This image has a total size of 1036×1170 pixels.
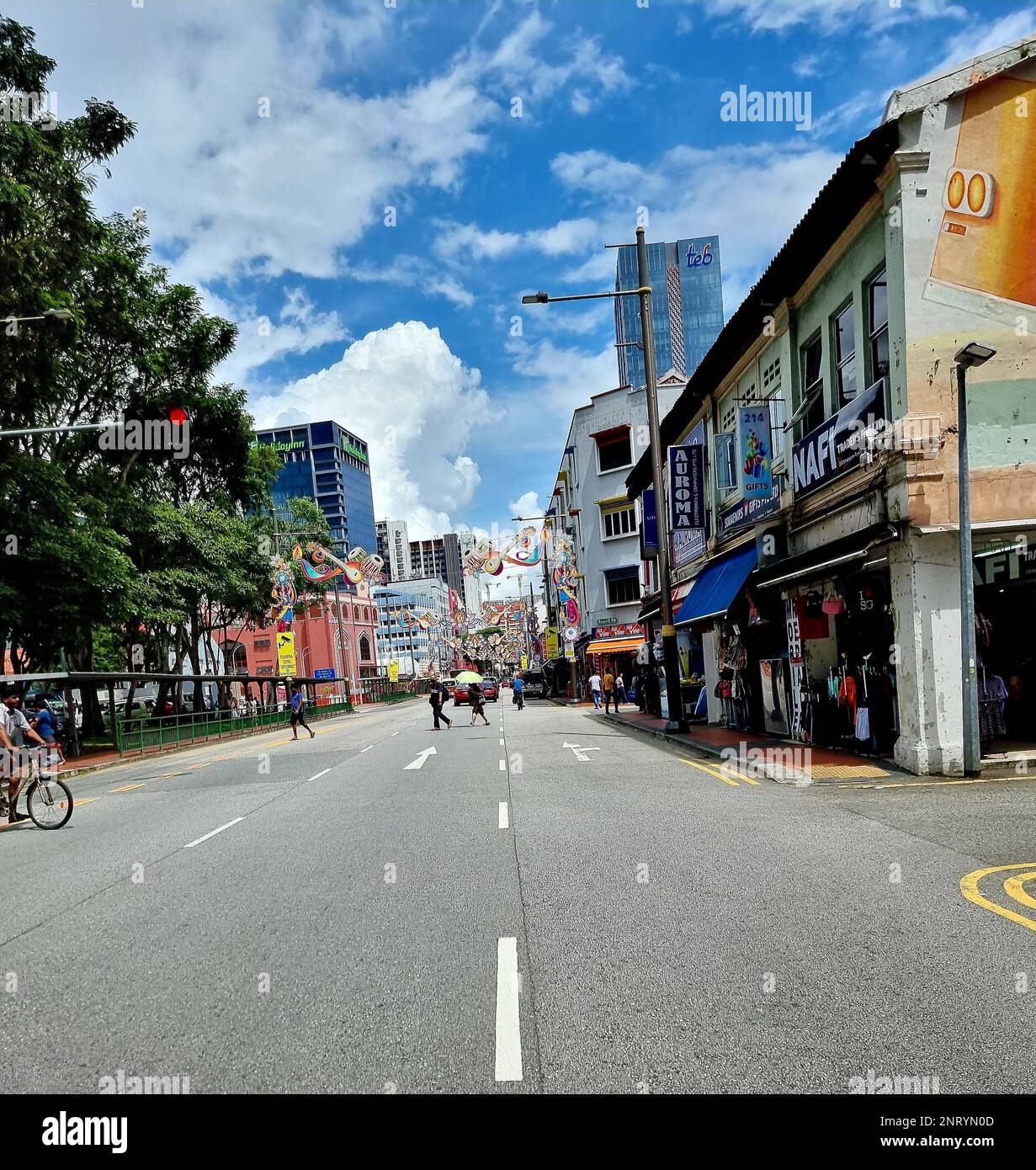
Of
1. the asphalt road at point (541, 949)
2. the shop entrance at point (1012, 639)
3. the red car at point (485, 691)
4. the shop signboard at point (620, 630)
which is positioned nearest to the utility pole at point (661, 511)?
the shop entrance at point (1012, 639)

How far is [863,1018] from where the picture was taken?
4125mm

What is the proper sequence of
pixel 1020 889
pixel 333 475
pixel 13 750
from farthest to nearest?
pixel 333 475 → pixel 13 750 → pixel 1020 889

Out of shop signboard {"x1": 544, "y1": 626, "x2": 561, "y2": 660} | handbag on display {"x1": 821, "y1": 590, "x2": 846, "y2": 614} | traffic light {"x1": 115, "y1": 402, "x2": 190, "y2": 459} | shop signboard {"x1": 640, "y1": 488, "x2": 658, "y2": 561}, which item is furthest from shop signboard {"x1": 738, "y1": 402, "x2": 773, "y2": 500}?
shop signboard {"x1": 544, "y1": 626, "x2": 561, "y2": 660}

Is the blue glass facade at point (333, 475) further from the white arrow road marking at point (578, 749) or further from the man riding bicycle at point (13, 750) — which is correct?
the man riding bicycle at point (13, 750)

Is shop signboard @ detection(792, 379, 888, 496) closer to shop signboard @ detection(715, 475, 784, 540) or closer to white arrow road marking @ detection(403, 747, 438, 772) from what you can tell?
shop signboard @ detection(715, 475, 784, 540)

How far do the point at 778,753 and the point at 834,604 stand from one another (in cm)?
284

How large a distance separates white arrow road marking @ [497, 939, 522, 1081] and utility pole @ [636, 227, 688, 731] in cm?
1510

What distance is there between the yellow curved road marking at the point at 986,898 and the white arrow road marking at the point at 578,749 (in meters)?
11.1

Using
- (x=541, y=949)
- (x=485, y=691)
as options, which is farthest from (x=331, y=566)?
(x=541, y=949)

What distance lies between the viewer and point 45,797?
12.5 meters

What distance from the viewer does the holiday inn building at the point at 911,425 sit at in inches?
467

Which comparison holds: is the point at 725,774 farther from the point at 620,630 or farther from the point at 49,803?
the point at 620,630

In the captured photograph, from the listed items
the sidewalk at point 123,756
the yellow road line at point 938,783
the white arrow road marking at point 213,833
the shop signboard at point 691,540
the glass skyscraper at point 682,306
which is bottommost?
the sidewalk at point 123,756
